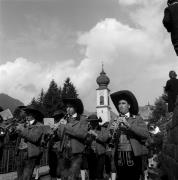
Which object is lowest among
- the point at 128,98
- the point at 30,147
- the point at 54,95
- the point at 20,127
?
the point at 30,147

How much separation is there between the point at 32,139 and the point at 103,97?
93.4 metres

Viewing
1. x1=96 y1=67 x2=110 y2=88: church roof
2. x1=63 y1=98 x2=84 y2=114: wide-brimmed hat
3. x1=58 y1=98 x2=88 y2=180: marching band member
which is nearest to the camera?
x1=58 y1=98 x2=88 y2=180: marching band member

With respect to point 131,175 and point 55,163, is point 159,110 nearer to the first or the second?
point 55,163

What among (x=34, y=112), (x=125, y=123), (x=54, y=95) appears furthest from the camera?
(x=54, y=95)

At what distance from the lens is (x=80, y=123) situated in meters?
7.46

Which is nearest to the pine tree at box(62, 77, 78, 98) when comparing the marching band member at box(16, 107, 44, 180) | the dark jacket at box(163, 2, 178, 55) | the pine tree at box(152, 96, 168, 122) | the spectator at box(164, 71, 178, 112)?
the pine tree at box(152, 96, 168, 122)

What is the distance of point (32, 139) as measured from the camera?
24.3ft

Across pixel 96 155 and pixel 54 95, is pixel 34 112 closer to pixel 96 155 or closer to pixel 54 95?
pixel 96 155

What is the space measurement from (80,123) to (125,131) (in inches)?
87.9

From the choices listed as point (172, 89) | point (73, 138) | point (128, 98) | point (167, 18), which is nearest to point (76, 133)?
point (73, 138)

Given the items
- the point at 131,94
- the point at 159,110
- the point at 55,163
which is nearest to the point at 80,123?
the point at 131,94

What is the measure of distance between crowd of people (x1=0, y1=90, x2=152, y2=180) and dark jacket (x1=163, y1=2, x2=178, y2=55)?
147 centimetres

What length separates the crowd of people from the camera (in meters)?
5.24

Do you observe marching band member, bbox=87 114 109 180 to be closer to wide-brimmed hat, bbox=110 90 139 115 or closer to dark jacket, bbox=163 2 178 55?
wide-brimmed hat, bbox=110 90 139 115
